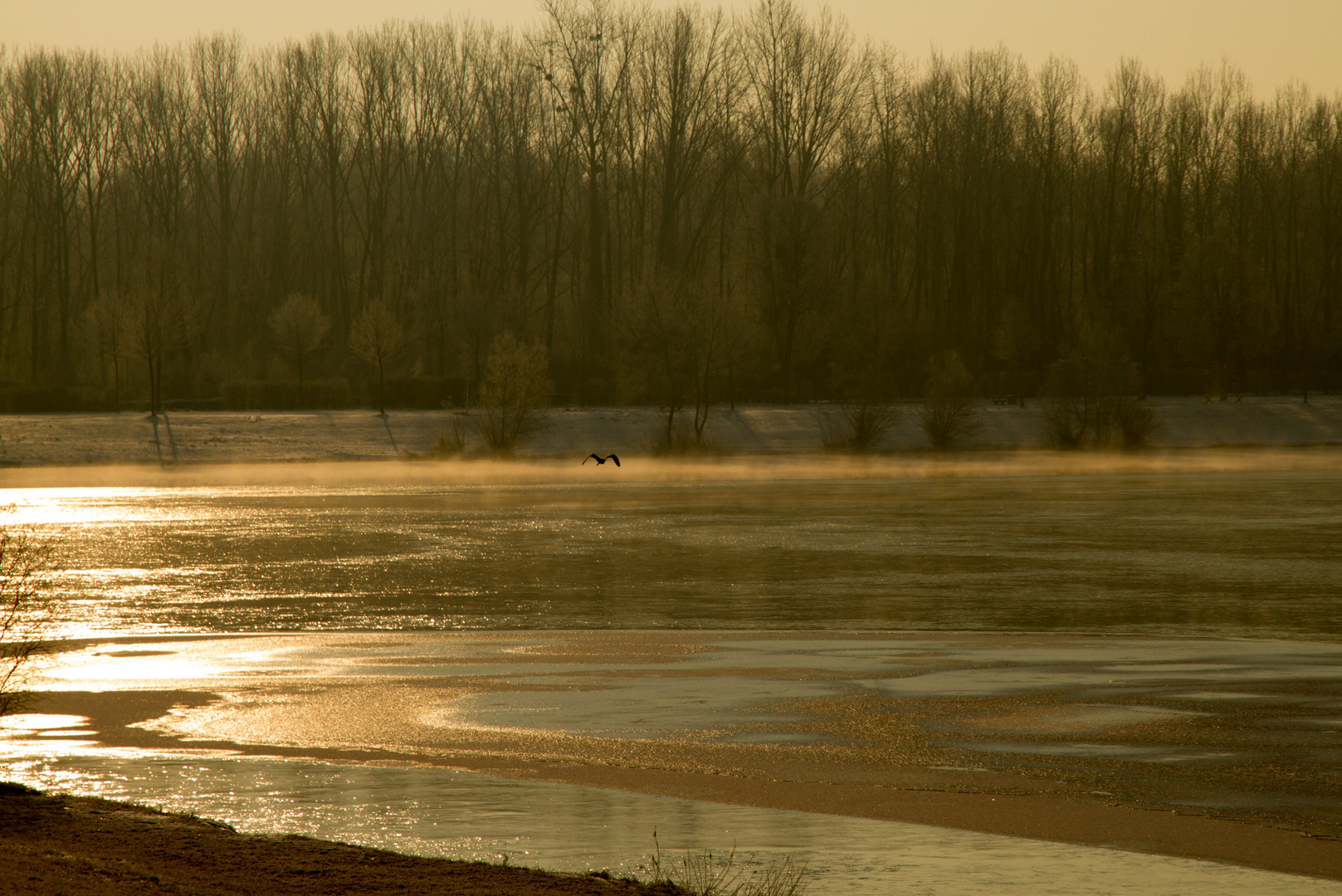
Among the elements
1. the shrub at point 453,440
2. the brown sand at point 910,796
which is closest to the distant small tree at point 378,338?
the shrub at point 453,440

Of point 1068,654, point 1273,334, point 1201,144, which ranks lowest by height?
point 1068,654

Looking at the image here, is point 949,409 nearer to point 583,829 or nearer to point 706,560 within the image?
point 706,560

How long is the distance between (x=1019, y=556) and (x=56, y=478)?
31.2 metres

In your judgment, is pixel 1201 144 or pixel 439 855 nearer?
pixel 439 855

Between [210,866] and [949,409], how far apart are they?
49111 mm

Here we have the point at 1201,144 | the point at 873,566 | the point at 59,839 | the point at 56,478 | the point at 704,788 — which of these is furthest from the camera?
the point at 1201,144

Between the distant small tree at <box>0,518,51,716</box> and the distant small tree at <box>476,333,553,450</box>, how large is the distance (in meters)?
30.1

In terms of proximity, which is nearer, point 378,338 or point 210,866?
point 210,866

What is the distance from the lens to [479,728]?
10109 millimetres

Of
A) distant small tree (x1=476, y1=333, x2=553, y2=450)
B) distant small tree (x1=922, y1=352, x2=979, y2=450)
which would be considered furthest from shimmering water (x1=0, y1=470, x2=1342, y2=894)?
distant small tree (x1=922, y1=352, x2=979, y2=450)

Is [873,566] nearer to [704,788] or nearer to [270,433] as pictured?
[704,788]

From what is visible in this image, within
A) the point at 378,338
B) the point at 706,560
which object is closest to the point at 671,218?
the point at 378,338

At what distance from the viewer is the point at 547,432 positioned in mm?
53219

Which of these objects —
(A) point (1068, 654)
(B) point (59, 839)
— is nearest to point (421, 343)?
(A) point (1068, 654)
